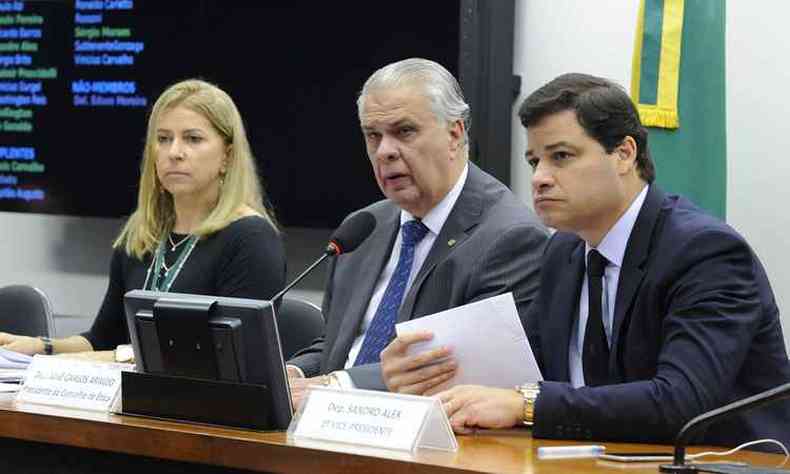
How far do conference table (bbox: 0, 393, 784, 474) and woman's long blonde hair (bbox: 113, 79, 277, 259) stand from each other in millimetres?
1254

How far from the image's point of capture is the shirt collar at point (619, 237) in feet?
8.80

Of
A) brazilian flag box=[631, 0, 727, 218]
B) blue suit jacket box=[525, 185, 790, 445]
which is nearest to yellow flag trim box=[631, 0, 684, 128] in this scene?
brazilian flag box=[631, 0, 727, 218]

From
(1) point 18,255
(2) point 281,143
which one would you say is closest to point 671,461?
(2) point 281,143

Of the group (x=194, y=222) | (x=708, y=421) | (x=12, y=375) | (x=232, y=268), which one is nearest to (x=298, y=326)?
(x=232, y=268)

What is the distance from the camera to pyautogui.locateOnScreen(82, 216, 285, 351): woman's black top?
149 inches

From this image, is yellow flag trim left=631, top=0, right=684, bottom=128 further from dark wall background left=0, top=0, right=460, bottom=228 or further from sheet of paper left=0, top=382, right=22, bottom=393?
sheet of paper left=0, top=382, right=22, bottom=393

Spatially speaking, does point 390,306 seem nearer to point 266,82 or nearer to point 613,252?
point 613,252

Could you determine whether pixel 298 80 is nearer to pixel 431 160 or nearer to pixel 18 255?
pixel 18 255

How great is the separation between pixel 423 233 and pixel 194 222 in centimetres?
103

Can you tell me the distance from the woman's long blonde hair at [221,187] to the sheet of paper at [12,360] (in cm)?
92

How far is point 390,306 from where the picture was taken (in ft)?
10.3

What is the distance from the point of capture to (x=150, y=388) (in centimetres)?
256

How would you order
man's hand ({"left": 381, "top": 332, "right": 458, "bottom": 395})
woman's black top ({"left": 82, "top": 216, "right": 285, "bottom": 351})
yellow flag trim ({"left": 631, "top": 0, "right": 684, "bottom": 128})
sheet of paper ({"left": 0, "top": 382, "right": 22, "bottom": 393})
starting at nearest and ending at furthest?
man's hand ({"left": 381, "top": 332, "right": 458, "bottom": 395})
sheet of paper ({"left": 0, "top": 382, "right": 22, "bottom": 393})
woman's black top ({"left": 82, "top": 216, "right": 285, "bottom": 351})
yellow flag trim ({"left": 631, "top": 0, "right": 684, "bottom": 128})

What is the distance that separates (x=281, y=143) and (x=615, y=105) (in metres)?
2.81
